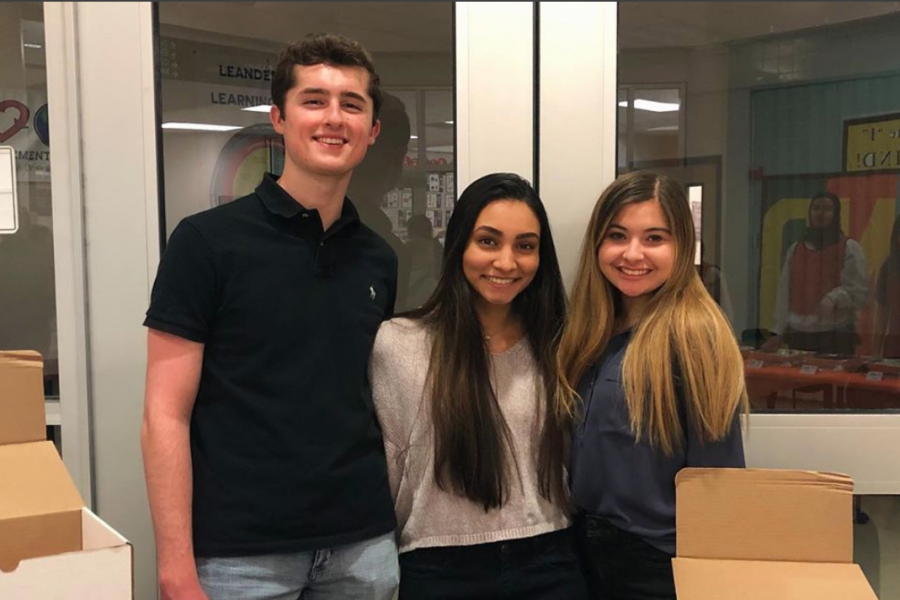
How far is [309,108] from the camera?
1.16 m

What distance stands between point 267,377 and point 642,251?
2.15ft

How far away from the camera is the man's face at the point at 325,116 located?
1152mm

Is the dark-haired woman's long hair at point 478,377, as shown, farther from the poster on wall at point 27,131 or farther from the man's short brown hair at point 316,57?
the poster on wall at point 27,131

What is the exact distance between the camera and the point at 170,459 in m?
1.14

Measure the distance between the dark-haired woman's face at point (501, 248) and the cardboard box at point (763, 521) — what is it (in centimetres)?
41

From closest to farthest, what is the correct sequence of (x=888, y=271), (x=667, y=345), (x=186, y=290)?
(x=186, y=290)
(x=667, y=345)
(x=888, y=271)

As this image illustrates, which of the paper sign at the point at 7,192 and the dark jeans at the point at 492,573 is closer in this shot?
the dark jeans at the point at 492,573

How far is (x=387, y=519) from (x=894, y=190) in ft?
3.88

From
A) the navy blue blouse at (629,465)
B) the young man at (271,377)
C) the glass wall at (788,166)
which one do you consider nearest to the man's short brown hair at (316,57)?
the young man at (271,377)

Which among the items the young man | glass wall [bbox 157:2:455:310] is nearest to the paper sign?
glass wall [bbox 157:2:455:310]

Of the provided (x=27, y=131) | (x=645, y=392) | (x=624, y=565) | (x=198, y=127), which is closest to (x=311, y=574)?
(x=624, y=565)

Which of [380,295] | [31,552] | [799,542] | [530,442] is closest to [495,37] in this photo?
[380,295]

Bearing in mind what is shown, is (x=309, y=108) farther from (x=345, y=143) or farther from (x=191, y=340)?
(x=191, y=340)

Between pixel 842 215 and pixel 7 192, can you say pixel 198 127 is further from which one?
pixel 842 215
